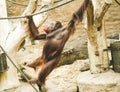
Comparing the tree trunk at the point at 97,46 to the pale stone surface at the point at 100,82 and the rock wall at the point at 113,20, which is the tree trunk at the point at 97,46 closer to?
the pale stone surface at the point at 100,82

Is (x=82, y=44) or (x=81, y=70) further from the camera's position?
(x=82, y=44)

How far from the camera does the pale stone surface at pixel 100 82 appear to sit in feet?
16.8

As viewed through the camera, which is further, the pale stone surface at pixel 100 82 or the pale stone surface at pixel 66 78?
the pale stone surface at pixel 66 78

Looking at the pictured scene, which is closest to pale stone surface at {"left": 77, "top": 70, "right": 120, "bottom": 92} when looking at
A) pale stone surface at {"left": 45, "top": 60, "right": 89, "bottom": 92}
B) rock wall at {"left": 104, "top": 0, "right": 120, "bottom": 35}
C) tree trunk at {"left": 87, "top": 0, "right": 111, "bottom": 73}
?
tree trunk at {"left": 87, "top": 0, "right": 111, "bottom": 73}

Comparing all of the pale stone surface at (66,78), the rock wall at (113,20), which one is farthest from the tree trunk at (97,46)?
the rock wall at (113,20)

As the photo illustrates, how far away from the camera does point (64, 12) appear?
27.8ft

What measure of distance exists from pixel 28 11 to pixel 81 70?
2040 millimetres

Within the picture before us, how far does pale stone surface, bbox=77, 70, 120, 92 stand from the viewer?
511 cm

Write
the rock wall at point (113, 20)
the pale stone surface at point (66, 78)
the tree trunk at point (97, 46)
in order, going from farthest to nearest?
the rock wall at point (113, 20) → the pale stone surface at point (66, 78) → the tree trunk at point (97, 46)

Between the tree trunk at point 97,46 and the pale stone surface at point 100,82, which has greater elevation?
the tree trunk at point 97,46

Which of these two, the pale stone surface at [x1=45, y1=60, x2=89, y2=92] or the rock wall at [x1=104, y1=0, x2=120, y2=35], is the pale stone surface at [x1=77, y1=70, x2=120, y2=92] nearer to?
the pale stone surface at [x1=45, y1=60, x2=89, y2=92]

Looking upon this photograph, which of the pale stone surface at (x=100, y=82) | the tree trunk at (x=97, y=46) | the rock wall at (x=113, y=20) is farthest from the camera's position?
the rock wall at (x=113, y=20)

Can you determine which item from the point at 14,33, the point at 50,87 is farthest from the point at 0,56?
the point at 50,87

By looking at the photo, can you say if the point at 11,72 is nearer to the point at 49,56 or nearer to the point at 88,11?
the point at 88,11
